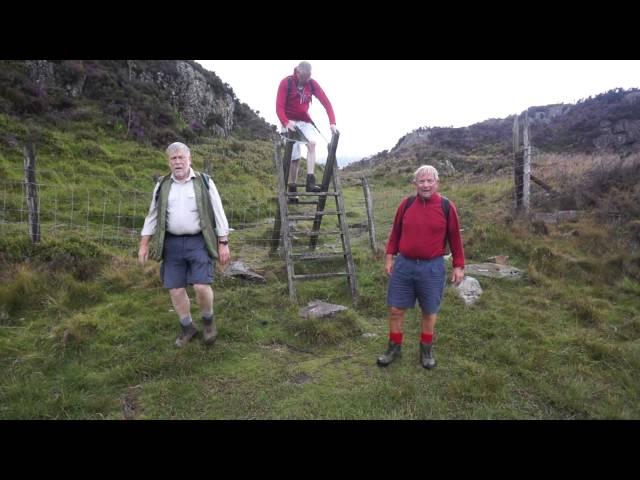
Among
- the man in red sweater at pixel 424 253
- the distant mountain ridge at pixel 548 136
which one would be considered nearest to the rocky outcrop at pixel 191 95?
the distant mountain ridge at pixel 548 136

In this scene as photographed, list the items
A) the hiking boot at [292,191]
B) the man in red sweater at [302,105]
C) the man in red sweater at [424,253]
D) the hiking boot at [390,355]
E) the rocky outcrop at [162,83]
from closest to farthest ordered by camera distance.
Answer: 1. the man in red sweater at [424,253]
2. the hiking boot at [390,355]
3. the man in red sweater at [302,105]
4. the hiking boot at [292,191]
5. the rocky outcrop at [162,83]

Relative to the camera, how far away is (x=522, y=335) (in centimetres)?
429

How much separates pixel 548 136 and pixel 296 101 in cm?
2639

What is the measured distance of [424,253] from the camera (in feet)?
11.6

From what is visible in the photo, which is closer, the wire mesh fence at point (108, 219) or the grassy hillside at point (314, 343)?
the grassy hillside at point (314, 343)

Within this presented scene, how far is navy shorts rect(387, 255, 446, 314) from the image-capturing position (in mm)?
3576

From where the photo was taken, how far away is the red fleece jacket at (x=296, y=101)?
5496 mm

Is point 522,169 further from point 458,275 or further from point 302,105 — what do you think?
point 458,275

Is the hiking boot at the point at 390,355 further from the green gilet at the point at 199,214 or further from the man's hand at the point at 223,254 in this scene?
the green gilet at the point at 199,214

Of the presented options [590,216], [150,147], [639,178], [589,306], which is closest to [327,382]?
[589,306]

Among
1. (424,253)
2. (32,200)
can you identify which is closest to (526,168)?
(424,253)
